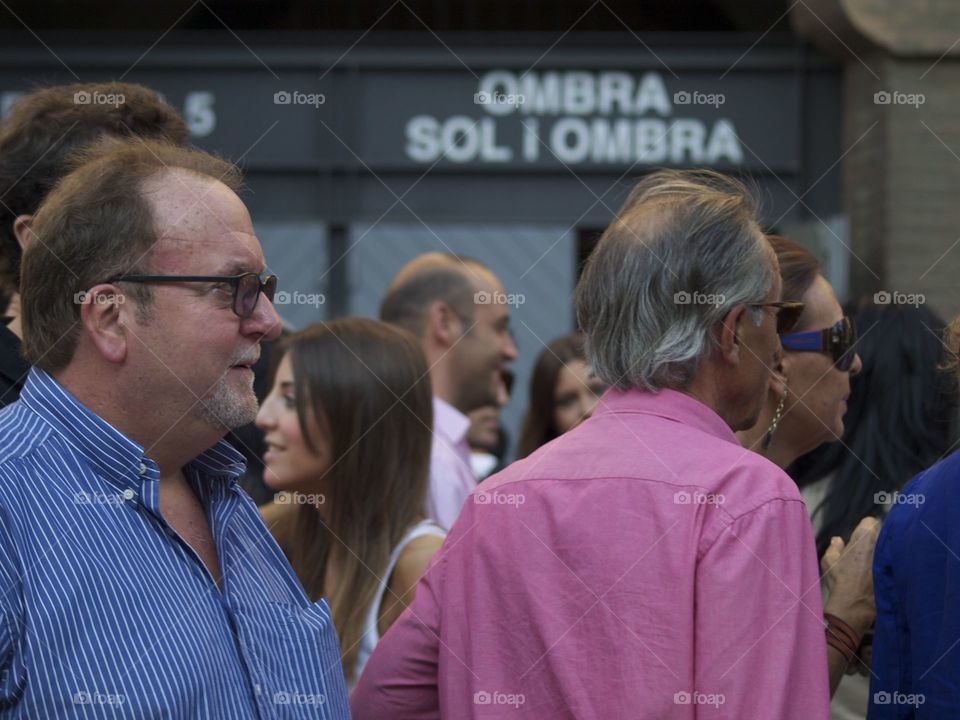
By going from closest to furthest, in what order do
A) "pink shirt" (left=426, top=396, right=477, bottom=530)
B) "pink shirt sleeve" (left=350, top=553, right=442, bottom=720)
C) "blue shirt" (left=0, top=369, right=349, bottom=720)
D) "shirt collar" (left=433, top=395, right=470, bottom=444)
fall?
1. "blue shirt" (left=0, top=369, right=349, bottom=720)
2. "pink shirt sleeve" (left=350, top=553, right=442, bottom=720)
3. "pink shirt" (left=426, top=396, right=477, bottom=530)
4. "shirt collar" (left=433, top=395, right=470, bottom=444)

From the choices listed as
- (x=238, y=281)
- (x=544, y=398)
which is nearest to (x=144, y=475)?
(x=238, y=281)

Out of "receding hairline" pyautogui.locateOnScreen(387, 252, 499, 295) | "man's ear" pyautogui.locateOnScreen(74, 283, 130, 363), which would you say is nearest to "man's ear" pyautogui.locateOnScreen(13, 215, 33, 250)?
"man's ear" pyautogui.locateOnScreen(74, 283, 130, 363)

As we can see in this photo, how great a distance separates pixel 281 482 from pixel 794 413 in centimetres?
116

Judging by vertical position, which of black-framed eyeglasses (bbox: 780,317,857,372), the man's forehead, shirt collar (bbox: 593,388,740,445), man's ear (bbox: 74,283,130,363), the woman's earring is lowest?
the woman's earring

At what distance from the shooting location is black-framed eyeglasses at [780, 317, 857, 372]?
8.23ft

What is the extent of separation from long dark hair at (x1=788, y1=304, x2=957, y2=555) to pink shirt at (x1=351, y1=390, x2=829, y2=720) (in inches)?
29.5

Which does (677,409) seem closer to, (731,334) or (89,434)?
(731,334)

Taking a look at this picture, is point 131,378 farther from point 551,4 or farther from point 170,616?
point 551,4

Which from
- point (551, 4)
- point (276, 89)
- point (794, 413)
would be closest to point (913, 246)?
point (551, 4)

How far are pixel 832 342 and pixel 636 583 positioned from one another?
0.91 meters

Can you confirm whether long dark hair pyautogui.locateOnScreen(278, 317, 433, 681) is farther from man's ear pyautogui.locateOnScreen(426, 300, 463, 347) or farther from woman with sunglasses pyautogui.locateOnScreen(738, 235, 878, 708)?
man's ear pyautogui.locateOnScreen(426, 300, 463, 347)

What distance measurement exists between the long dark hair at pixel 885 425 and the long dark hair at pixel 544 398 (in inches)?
81.8

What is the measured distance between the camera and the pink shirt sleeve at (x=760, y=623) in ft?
5.76

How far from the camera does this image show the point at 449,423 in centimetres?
387
